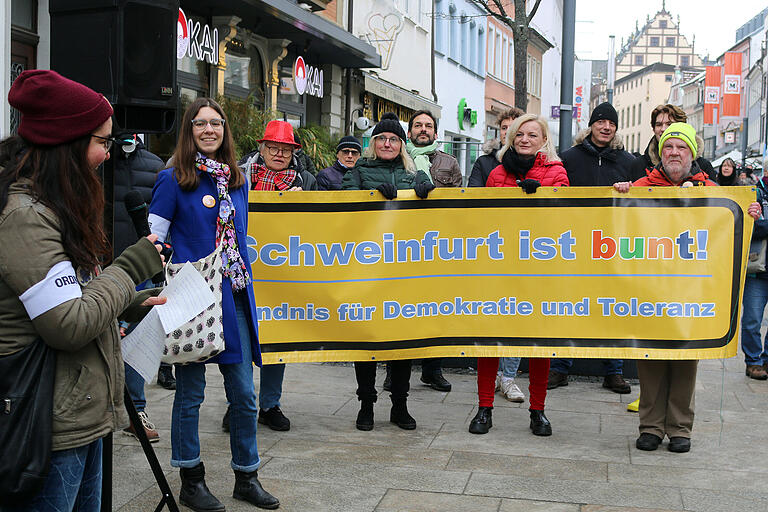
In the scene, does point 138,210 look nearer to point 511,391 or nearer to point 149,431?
point 149,431

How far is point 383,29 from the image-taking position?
2259cm

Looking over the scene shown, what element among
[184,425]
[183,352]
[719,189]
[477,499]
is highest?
[719,189]

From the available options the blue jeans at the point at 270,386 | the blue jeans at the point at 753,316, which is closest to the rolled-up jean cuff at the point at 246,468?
the blue jeans at the point at 270,386

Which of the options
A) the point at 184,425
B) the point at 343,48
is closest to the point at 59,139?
the point at 184,425

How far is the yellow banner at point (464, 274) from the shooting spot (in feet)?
20.5

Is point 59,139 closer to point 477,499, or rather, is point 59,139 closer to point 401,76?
point 477,499

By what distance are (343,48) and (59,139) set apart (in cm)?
1643

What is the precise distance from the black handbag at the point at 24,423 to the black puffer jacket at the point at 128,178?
167 inches

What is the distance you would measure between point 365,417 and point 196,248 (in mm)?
2245

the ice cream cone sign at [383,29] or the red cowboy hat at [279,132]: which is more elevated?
the ice cream cone sign at [383,29]

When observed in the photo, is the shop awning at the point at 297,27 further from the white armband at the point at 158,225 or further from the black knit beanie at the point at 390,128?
the white armband at the point at 158,225

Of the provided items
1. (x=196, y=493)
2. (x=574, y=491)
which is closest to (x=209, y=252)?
(x=196, y=493)

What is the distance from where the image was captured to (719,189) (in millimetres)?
6180

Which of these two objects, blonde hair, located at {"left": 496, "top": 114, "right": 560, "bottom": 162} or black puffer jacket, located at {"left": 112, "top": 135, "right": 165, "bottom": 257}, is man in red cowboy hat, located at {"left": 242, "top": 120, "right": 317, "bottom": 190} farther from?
blonde hair, located at {"left": 496, "top": 114, "right": 560, "bottom": 162}
